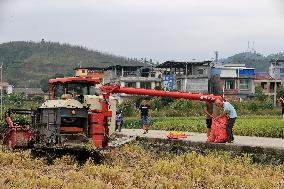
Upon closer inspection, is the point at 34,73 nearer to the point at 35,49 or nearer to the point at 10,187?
the point at 35,49

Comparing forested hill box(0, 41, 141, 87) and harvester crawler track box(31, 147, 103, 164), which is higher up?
forested hill box(0, 41, 141, 87)

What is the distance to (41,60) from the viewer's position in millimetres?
176250

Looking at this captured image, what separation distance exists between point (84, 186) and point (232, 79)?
66.1 metres

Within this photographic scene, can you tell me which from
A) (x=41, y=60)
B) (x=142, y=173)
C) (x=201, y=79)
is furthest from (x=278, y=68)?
(x=41, y=60)

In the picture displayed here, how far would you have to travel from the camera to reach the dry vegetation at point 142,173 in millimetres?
10148

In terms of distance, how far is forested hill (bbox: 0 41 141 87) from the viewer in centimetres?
16100

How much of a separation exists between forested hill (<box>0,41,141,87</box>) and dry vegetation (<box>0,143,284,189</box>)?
138m

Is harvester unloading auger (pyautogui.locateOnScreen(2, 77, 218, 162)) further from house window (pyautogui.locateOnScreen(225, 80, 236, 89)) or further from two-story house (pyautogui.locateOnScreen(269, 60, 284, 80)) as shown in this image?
two-story house (pyautogui.locateOnScreen(269, 60, 284, 80))

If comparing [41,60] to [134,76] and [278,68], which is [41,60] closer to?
[278,68]

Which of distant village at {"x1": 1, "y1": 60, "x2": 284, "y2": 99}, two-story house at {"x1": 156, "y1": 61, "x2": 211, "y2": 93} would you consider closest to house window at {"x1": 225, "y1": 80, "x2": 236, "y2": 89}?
distant village at {"x1": 1, "y1": 60, "x2": 284, "y2": 99}

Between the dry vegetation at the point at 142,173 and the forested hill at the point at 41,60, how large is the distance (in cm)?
13832

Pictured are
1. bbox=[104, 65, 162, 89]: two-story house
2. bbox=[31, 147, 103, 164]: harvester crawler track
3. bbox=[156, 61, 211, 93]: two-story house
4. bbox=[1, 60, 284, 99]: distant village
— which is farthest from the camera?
bbox=[104, 65, 162, 89]: two-story house

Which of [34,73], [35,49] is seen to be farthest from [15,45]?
[34,73]

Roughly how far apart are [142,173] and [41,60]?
16756 cm
